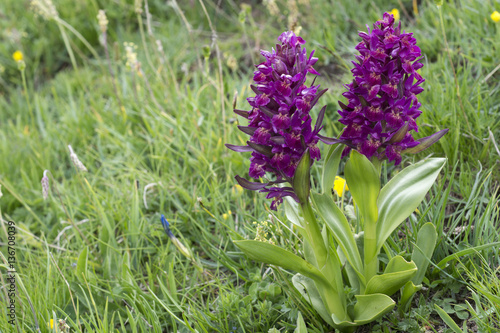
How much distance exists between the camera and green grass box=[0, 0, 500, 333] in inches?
64.7

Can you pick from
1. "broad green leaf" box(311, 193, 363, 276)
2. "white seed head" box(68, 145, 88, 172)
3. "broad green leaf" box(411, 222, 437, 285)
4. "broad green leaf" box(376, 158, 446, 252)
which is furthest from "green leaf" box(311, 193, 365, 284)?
"white seed head" box(68, 145, 88, 172)

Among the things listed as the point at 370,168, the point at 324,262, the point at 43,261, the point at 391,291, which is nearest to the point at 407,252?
the point at 391,291

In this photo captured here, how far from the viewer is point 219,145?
259 cm

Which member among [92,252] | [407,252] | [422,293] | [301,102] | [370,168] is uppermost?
[301,102]

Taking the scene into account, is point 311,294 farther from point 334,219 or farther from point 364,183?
point 364,183

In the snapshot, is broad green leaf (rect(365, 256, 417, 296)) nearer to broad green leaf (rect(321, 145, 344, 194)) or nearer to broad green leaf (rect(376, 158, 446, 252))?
broad green leaf (rect(376, 158, 446, 252))

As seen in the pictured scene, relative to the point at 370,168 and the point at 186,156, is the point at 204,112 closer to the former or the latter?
the point at 186,156

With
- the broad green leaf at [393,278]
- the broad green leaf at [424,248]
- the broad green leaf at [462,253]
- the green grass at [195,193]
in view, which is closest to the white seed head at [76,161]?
the green grass at [195,193]

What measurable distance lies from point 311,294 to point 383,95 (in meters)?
0.71

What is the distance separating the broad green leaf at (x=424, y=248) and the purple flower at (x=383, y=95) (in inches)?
11.5

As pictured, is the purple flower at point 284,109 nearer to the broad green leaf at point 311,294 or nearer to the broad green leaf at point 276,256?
the broad green leaf at point 276,256

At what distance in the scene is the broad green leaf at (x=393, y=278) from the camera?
50.6 inches

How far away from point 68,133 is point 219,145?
1.43 m

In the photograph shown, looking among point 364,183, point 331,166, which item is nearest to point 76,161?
point 331,166
